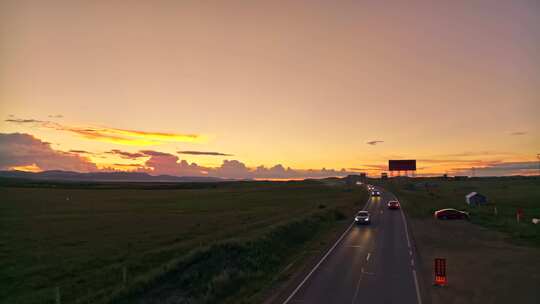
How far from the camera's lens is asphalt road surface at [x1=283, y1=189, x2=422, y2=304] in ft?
65.6

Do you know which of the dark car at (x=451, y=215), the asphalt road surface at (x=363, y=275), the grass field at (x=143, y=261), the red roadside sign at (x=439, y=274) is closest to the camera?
the asphalt road surface at (x=363, y=275)

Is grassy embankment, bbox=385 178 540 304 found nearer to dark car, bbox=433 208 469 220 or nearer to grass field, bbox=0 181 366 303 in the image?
dark car, bbox=433 208 469 220

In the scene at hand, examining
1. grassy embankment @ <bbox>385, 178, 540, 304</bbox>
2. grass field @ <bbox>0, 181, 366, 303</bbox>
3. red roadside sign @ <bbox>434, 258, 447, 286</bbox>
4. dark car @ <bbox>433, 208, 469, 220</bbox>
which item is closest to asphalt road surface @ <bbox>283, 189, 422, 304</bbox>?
grassy embankment @ <bbox>385, 178, 540, 304</bbox>

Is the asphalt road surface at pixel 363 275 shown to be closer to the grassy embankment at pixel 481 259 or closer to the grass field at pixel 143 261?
the grassy embankment at pixel 481 259

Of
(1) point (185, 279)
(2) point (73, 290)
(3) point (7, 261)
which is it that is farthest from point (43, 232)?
(1) point (185, 279)

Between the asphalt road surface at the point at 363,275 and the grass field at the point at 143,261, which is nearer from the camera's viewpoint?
the asphalt road surface at the point at 363,275

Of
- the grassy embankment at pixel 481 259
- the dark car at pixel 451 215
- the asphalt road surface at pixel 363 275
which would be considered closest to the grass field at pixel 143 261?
the asphalt road surface at pixel 363 275

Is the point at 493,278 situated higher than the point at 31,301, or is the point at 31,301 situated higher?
the point at 493,278

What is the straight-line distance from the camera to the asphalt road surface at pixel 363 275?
20.0 m

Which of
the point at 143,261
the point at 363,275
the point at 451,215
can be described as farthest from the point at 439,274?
the point at 451,215

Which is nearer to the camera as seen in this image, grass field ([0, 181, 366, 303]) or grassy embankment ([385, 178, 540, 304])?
grassy embankment ([385, 178, 540, 304])

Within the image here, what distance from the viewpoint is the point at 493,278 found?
2442cm

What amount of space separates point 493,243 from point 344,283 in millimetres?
22329

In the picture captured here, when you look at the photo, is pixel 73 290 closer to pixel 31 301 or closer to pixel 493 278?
pixel 31 301
